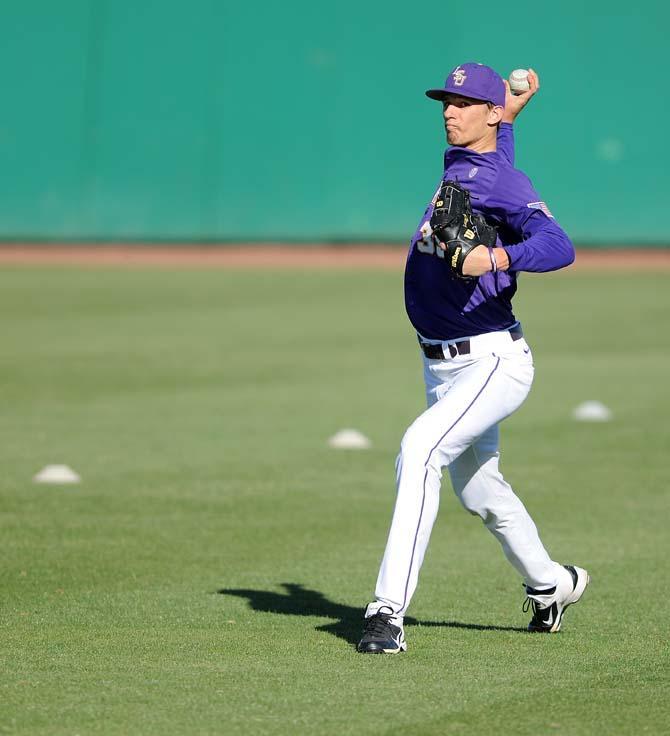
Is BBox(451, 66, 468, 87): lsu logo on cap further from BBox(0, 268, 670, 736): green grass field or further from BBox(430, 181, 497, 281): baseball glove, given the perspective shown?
BBox(0, 268, 670, 736): green grass field

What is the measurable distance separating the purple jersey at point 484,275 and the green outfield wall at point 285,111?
25952mm

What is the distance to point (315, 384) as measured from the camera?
15648 mm

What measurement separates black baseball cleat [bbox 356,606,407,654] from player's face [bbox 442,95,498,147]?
1.94 meters

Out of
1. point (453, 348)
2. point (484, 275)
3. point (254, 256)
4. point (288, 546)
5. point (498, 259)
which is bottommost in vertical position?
point (254, 256)

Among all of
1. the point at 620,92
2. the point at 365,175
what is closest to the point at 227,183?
the point at 365,175

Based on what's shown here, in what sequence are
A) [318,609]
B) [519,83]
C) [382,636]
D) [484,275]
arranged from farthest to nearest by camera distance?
1. [318,609]
2. [519,83]
3. [484,275]
4. [382,636]

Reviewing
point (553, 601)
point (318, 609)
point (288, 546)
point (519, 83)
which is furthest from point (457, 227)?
point (288, 546)

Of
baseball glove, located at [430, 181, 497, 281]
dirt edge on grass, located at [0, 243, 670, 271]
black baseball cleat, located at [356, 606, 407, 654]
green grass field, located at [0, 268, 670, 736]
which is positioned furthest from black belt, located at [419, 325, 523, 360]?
dirt edge on grass, located at [0, 243, 670, 271]

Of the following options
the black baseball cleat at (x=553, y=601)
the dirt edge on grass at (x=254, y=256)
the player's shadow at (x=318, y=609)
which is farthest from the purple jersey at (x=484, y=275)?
the dirt edge on grass at (x=254, y=256)

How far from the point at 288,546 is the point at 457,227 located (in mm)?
3200

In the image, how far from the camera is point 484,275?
19.6ft

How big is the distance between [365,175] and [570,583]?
2665cm

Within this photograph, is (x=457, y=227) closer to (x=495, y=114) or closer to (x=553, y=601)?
(x=495, y=114)

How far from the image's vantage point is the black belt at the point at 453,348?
19.8ft
